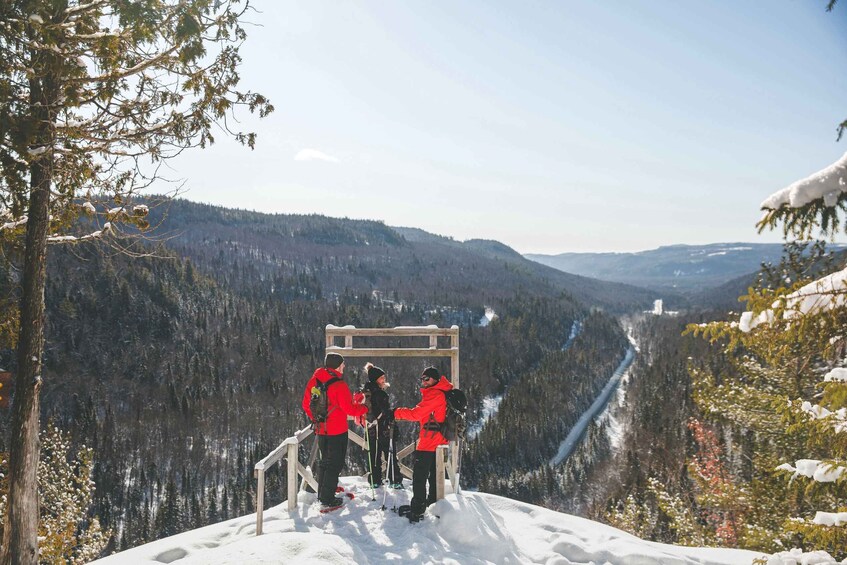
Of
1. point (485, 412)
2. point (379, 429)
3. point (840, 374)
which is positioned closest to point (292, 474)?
point (379, 429)

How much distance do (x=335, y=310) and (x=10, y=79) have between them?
414 ft

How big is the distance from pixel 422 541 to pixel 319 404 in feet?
7.96

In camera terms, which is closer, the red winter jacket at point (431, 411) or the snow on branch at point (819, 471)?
the snow on branch at point (819, 471)

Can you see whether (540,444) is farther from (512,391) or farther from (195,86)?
(195,86)

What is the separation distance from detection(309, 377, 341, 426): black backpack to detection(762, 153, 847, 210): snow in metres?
6.20

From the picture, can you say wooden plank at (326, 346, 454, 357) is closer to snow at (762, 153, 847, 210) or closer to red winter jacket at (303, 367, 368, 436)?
red winter jacket at (303, 367, 368, 436)

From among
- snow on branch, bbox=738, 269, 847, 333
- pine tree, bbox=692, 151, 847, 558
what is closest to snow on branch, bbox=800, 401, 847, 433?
pine tree, bbox=692, 151, 847, 558

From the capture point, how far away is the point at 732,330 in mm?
3891

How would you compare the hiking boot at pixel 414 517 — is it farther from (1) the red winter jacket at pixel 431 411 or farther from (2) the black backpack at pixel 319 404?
(2) the black backpack at pixel 319 404

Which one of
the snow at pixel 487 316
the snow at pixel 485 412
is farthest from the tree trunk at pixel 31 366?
the snow at pixel 487 316

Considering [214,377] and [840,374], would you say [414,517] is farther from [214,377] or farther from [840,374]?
[214,377]

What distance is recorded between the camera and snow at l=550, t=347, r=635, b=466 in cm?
8456

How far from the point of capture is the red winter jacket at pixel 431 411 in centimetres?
735

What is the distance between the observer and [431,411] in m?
7.43
